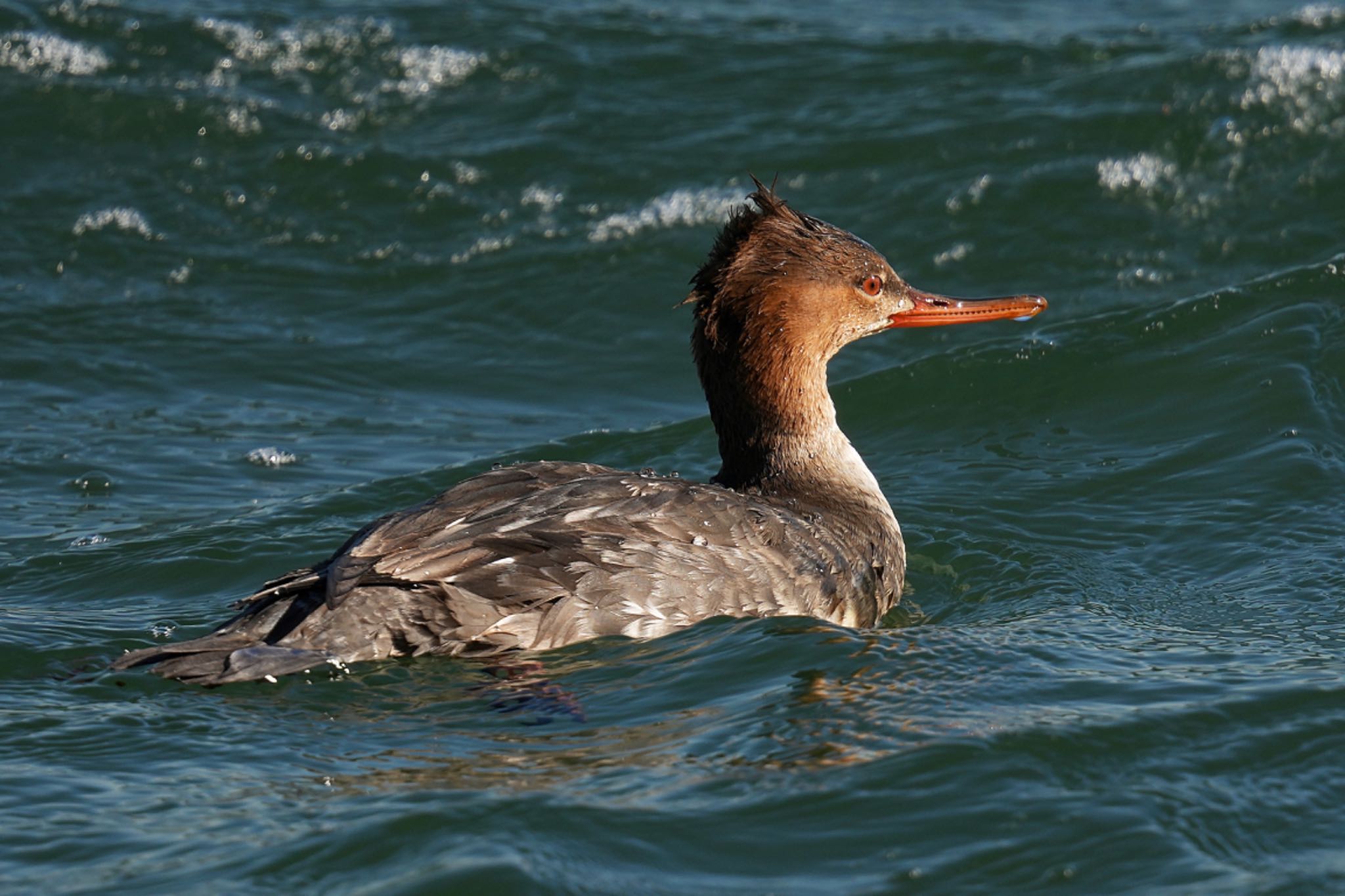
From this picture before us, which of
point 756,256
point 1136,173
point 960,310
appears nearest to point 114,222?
point 756,256

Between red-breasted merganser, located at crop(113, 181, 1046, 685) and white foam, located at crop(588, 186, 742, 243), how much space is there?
180 inches

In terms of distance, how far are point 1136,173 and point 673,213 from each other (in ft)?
10.7

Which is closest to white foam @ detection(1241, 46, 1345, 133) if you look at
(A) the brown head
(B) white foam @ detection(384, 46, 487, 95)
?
(B) white foam @ detection(384, 46, 487, 95)

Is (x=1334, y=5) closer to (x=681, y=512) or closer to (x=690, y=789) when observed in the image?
(x=681, y=512)

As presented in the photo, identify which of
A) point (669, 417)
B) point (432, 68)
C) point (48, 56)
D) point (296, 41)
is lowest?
point (669, 417)

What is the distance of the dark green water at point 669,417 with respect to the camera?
486 cm

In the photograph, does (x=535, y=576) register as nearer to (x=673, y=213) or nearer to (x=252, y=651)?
(x=252, y=651)

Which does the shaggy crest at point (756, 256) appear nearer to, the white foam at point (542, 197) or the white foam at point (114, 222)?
the white foam at point (542, 197)

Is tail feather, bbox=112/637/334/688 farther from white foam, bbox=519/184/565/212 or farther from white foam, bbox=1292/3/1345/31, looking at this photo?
white foam, bbox=1292/3/1345/31

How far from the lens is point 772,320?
7.19 metres

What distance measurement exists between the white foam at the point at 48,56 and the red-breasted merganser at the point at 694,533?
8.11m

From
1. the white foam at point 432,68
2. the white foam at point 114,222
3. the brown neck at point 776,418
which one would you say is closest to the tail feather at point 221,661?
the brown neck at point 776,418

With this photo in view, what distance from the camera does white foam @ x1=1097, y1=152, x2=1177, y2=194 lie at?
39.6 ft

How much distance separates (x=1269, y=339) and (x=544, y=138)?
19.4 feet
